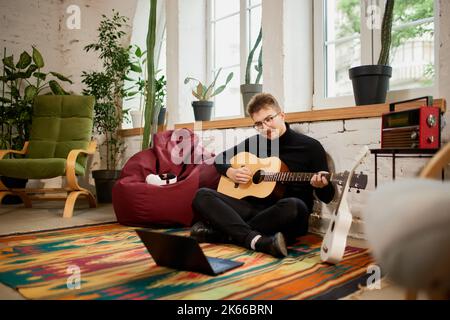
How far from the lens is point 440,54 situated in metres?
1.83

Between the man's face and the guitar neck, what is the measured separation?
0.28 metres

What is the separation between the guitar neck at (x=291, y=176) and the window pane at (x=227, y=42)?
6.27 ft

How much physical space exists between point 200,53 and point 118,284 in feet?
9.88

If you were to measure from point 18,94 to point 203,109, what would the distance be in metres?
2.10

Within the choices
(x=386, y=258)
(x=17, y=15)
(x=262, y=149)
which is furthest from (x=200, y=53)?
(x=386, y=258)

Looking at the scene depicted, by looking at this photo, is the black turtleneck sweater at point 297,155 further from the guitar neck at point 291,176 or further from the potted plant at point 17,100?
the potted plant at point 17,100

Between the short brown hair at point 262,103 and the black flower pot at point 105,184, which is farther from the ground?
the short brown hair at point 262,103

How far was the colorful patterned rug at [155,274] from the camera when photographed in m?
1.33

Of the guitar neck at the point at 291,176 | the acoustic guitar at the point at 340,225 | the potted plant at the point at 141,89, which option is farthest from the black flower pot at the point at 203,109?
the acoustic guitar at the point at 340,225

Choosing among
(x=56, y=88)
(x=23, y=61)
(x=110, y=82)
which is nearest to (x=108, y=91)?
(x=110, y=82)

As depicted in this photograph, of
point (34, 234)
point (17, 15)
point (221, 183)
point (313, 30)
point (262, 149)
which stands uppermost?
point (17, 15)

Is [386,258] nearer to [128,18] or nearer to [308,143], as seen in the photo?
[308,143]

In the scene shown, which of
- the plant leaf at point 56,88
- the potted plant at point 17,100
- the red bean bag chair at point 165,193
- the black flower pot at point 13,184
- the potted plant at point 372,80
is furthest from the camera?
the plant leaf at point 56,88

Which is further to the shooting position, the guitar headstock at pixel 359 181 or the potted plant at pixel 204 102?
the potted plant at pixel 204 102
